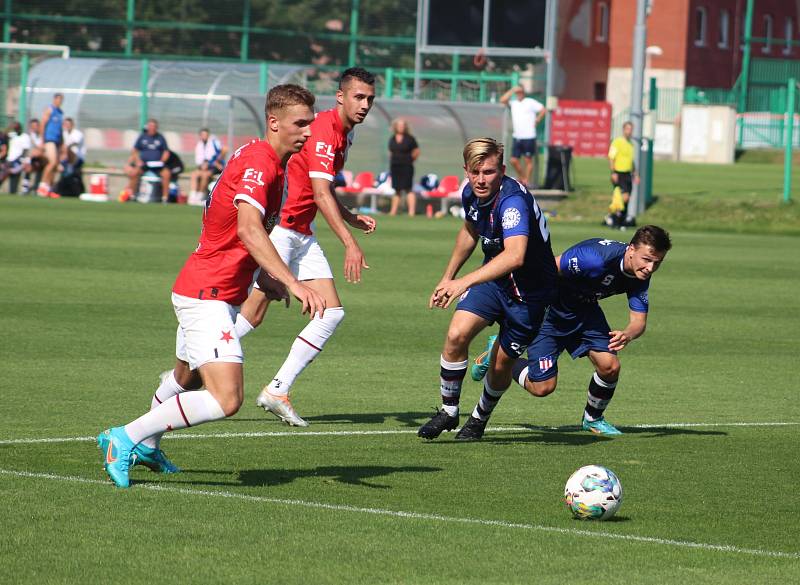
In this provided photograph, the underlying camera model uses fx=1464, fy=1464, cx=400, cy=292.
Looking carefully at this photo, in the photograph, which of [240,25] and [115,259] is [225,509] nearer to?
[115,259]

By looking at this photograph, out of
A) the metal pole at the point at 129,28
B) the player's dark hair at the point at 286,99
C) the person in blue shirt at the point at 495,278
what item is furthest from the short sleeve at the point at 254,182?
the metal pole at the point at 129,28

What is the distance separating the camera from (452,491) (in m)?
7.42

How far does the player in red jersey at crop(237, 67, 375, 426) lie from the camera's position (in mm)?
9750

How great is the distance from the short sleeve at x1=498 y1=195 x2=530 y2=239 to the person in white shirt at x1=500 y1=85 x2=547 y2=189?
950 inches

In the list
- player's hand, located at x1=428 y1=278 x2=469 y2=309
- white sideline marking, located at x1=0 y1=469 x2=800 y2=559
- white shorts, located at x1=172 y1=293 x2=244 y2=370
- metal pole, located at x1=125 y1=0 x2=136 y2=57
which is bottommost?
white sideline marking, located at x1=0 y1=469 x2=800 y2=559

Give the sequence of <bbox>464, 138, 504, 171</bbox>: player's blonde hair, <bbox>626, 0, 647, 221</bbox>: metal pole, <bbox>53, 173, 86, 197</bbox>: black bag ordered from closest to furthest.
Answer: <bbox>464, 138, 504, 171</bbox>: player's blonde hair, <bbox>626, 0, 647, 221</bbox>: metal pole, <bbox>53, 173, 86, 197</bbox>: black bag

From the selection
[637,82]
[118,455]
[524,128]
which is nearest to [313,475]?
[118,455]

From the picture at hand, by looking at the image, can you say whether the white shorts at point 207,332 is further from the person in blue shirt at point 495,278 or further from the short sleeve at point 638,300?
the short sleeve at point 638,300

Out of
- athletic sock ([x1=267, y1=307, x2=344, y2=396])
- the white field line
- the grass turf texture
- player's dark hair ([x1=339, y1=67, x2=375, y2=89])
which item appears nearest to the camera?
the grass turf texture

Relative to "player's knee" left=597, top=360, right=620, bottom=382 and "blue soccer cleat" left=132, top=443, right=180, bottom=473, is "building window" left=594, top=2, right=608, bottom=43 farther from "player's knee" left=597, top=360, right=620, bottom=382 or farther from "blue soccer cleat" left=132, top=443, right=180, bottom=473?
"blue soccer cleat" left=132, top=443, right=180, bottom=473

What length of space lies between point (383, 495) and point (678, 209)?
2718cm

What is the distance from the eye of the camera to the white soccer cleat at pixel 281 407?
9445 mm

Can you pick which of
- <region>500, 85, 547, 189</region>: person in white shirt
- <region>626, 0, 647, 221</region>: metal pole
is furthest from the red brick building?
<region>626, 0, 647, 221</region>: metal pole

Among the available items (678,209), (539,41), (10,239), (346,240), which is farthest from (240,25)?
(346,240)
